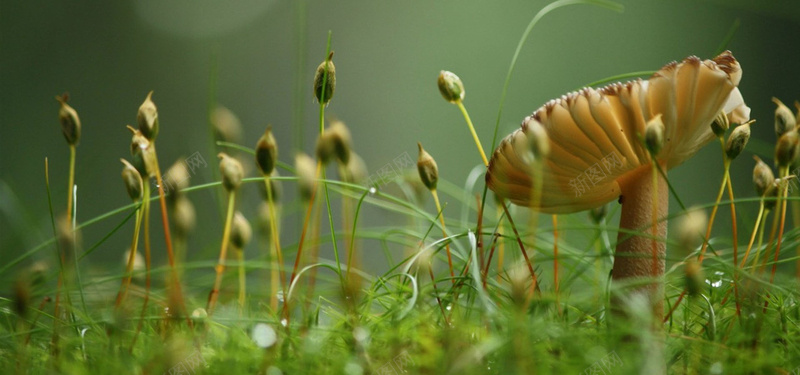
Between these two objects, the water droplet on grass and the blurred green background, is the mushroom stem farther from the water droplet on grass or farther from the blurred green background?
the blurred green background

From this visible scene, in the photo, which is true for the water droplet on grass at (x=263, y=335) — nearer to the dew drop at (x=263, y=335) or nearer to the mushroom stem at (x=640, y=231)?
the dew drop at (x=263, y=335)

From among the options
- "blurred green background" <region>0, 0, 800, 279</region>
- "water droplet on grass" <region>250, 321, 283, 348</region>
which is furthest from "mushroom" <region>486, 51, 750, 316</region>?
"blurred green background" <region>0, 0, 800, 279</region>

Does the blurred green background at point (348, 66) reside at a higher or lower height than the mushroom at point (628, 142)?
Result: higher

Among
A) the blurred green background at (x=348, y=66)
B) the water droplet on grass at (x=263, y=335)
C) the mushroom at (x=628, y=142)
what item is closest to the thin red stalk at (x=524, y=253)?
the mushroom at (x=628, y=142)

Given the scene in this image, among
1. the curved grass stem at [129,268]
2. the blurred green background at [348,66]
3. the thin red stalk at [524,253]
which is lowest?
the thin red stalk at [524,253]

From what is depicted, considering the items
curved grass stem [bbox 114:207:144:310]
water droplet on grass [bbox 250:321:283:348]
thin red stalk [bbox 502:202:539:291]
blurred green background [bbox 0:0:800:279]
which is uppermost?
blurred green background [bbox 0:0:800:279]

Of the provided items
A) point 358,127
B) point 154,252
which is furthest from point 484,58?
point 154,252

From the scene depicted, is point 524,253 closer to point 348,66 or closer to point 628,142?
point 628,142

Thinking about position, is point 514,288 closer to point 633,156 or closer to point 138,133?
point 633,156
